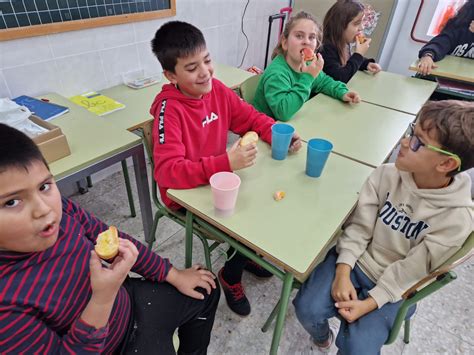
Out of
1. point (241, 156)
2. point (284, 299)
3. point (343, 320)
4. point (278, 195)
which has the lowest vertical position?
point (343, 320)

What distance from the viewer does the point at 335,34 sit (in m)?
2.25

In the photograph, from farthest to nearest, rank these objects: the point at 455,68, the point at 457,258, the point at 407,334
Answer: the point at 455,68
the point at 407,334
the point at 457,258

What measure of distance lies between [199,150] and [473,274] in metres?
1.88

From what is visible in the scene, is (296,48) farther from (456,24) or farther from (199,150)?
(456,24)

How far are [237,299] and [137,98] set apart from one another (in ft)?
4.71

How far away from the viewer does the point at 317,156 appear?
1162 mm

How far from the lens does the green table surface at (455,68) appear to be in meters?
2.40

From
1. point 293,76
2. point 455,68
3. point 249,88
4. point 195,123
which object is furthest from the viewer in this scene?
point 455,68

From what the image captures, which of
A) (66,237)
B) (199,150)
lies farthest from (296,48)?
(66,237)

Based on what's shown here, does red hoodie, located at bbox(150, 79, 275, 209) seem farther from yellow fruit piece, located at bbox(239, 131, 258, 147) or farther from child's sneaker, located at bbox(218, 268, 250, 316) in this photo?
child's sneaker, located at bbox(218, 268, 250, 316)

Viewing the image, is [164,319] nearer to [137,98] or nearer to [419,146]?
[419,146]

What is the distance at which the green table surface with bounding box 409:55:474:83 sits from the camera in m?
2.40

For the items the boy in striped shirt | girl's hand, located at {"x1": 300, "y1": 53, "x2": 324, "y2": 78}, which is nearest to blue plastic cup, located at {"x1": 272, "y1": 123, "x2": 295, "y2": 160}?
girl's hand, located at {"x1": 300, "y1": 53, "x2": 324, "y2": 78}

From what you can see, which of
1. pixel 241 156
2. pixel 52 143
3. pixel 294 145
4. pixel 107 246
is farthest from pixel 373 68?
pixel 107 246
